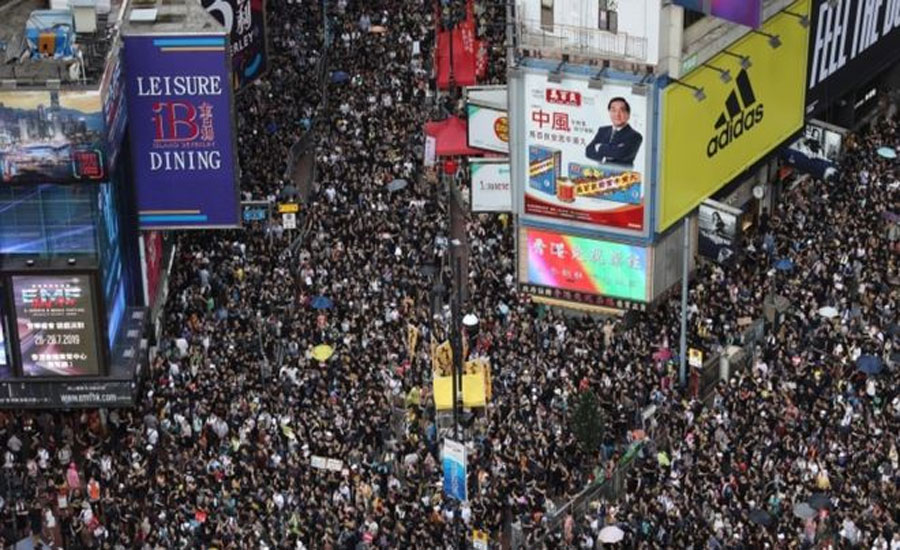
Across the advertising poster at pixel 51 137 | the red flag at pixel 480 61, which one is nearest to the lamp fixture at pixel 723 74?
the red flag at pixel 480 61

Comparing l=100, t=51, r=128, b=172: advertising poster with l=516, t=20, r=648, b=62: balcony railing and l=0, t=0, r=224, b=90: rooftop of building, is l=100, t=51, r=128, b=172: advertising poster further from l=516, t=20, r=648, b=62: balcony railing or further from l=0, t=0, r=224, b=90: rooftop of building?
l=516, t=20, r=648, b=62: balcony railing

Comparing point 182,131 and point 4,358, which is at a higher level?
point 182,131

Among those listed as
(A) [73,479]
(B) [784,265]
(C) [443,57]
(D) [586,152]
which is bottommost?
(A) [73,479]

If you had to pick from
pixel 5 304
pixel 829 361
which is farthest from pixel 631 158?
pixel 5 304

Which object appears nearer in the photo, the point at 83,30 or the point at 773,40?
the point at 83,30

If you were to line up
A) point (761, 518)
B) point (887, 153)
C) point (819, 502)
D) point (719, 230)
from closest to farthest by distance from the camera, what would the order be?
1. point (761, 518)
2. point (819, 502)
3. point (719, 230)
4. point (887, 153)

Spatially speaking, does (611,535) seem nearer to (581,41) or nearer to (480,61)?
(581,41)

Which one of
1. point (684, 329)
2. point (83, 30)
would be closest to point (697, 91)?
point (684, 329)

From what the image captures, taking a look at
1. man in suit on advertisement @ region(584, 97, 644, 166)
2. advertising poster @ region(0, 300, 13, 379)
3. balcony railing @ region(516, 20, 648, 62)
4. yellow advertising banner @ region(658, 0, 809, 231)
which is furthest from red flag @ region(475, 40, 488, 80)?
advertising poster @ region(0, 300, 13, 379)
